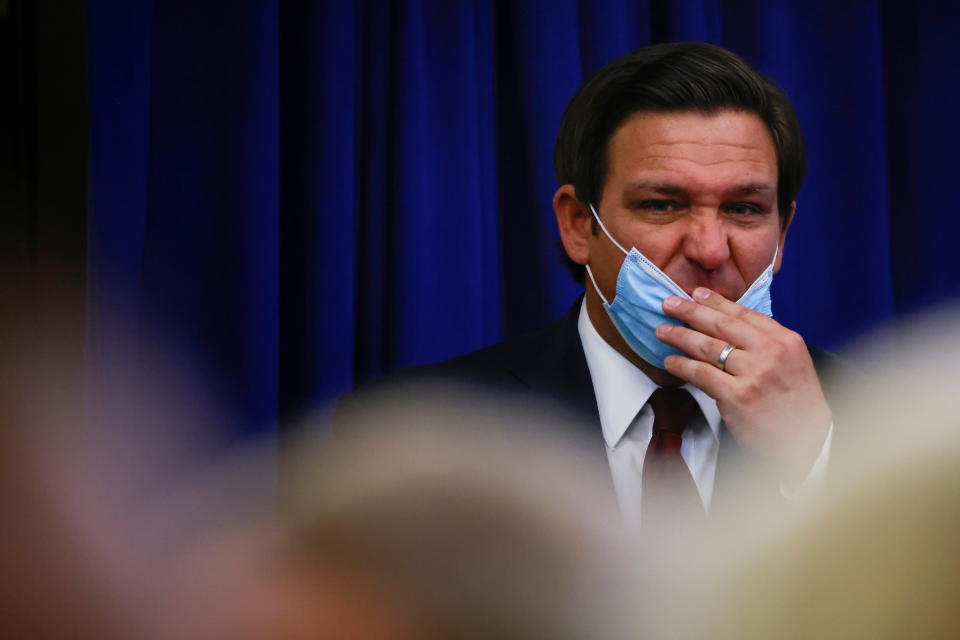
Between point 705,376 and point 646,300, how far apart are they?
0.15 metres

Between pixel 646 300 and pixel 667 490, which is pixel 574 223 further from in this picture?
pixel 667 490

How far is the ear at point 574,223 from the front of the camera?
1.52 meters

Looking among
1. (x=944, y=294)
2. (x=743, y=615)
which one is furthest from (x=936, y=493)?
(x=944, y=294)

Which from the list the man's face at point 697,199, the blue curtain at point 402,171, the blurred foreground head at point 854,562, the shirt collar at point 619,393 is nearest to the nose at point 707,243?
the man's face at point 697,199

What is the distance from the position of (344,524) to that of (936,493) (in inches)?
37.7

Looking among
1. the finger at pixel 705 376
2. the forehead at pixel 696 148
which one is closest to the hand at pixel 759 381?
the finger at pixel 705 376

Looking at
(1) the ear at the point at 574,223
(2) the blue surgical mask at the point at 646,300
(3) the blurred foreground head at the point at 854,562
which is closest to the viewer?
(3) the blurred foreground head at the point at 854,562

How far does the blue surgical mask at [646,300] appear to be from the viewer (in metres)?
1.36

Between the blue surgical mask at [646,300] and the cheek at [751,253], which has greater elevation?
the cheek at [751,253]

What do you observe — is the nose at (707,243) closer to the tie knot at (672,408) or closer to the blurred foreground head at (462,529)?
the tie knot at (672,408)

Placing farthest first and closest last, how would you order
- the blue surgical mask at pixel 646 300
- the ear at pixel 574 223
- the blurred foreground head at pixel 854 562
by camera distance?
the ear at pixel 574 223, the blue surgical mask at pixel 646 300, the blurred foreground head at pixel 854 562

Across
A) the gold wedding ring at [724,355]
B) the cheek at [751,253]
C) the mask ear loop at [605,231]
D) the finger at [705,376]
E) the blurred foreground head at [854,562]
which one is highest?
the mask ear loop at [605,231]

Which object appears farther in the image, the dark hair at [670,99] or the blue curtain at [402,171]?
the blue curtain at [402,171]

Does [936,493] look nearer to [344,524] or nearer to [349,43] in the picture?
[344,524]
